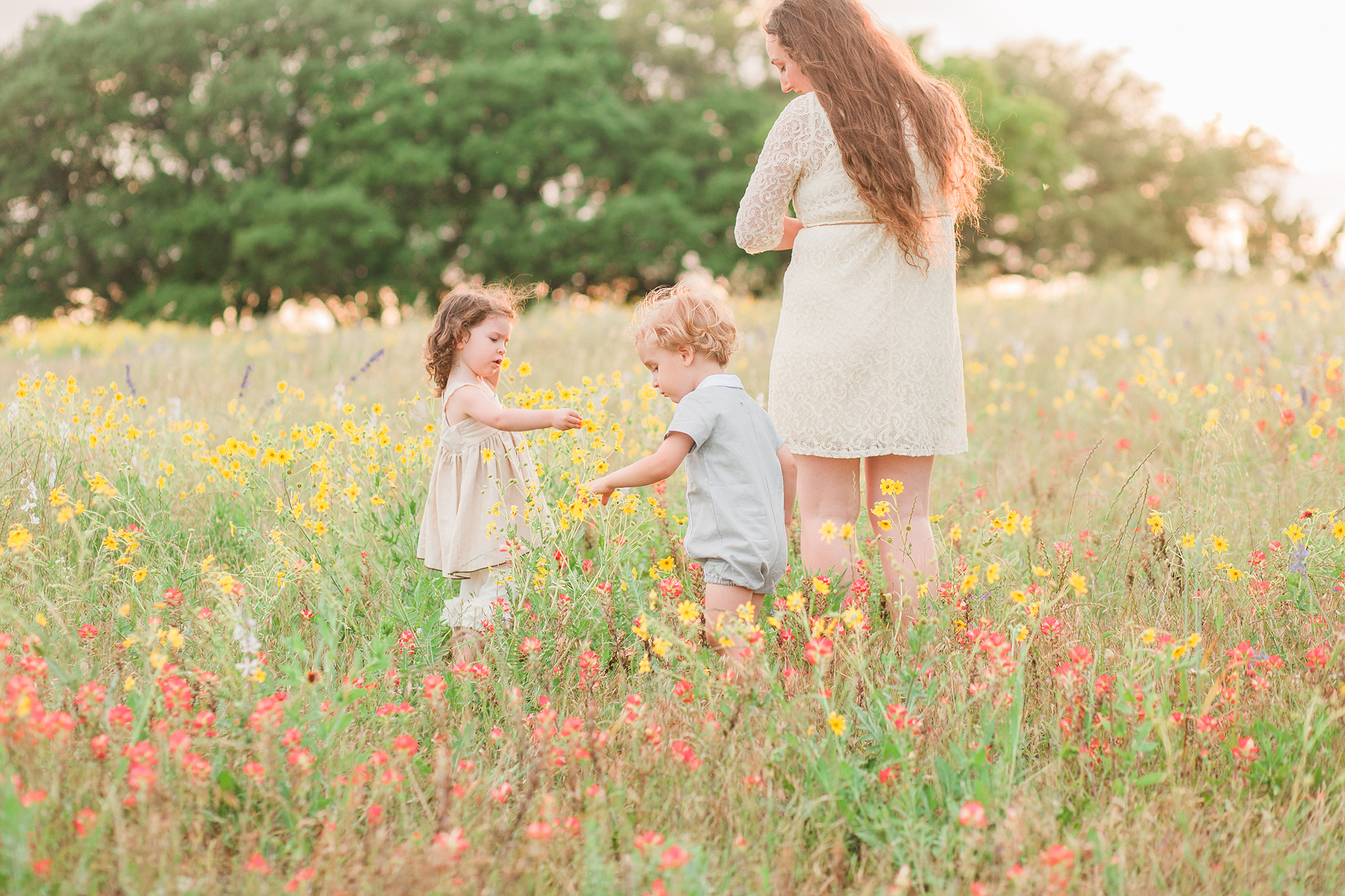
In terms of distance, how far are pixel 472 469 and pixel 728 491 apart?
32.4 inches

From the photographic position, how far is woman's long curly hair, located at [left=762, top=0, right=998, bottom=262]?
8.59 ft

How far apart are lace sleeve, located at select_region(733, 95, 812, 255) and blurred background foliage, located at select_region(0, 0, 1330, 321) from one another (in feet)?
62.3

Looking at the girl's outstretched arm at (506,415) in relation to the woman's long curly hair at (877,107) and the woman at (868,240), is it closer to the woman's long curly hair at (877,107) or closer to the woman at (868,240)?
the woman at (868,240)

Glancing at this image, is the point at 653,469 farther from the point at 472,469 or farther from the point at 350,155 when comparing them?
the point at 350,155

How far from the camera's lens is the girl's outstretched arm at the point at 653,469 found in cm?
246

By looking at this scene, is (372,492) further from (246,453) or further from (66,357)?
(66,357)

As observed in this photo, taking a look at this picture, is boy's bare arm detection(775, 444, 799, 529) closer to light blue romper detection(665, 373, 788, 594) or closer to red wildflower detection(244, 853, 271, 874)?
light blue romper detection(665, 373, 788, 594)

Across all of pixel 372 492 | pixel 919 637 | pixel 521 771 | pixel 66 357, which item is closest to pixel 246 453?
pixel 372 492

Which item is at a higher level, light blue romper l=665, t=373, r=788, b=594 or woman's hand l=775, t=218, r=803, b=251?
woman's hand l=775, t=218, r=803, b=251

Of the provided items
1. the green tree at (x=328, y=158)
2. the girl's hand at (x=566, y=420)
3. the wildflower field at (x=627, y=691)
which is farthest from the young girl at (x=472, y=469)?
the green tree at (x=328, y=158)

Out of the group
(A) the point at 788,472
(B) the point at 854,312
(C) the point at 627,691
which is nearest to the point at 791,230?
(B) the point at 854,312

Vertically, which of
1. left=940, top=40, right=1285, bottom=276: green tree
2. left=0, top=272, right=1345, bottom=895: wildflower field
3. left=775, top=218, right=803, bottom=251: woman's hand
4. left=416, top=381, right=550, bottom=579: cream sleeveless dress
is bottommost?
left=0, top=272, right=1345, bottom=895: wildflower field

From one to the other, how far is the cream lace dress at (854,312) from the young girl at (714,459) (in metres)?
0.23

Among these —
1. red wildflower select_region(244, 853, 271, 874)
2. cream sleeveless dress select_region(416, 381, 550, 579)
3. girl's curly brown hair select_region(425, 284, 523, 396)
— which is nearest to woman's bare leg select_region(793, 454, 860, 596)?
cream sleeveless dress select_region(416, 381, 550, 579)
